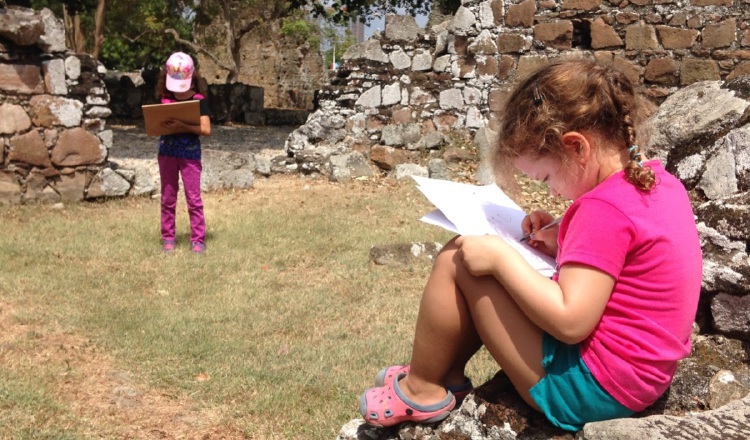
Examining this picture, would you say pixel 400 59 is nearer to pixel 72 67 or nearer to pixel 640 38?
pixel 640 38

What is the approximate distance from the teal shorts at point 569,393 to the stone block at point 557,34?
7.04m

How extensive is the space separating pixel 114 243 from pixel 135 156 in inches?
196

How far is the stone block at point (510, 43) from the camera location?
28.3ft

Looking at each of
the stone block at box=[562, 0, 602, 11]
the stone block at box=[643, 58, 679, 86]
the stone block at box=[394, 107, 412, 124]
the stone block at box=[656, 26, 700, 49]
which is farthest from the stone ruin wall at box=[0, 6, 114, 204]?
the stone block at box=[656, 26, 700, 49]

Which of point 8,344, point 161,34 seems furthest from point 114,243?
point 161,34

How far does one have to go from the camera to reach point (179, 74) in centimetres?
534

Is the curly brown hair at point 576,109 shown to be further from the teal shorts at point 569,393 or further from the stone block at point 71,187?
the stone block at point 71,187

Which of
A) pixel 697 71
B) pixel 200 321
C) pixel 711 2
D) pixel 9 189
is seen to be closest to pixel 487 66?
pixel 697 71

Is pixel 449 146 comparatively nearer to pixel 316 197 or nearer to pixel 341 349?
pixel 316 197

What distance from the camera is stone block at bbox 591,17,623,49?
8008mm

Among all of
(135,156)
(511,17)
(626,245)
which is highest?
(511,17)

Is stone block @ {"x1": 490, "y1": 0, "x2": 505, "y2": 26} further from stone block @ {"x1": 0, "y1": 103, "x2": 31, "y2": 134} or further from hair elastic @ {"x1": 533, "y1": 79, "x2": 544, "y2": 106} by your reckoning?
hair elastic @ {"x1": 533, "y1": 79, "x2": 544, "y2": 106}

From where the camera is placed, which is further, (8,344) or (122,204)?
(122,204)

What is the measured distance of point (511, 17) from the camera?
8.66 meters
